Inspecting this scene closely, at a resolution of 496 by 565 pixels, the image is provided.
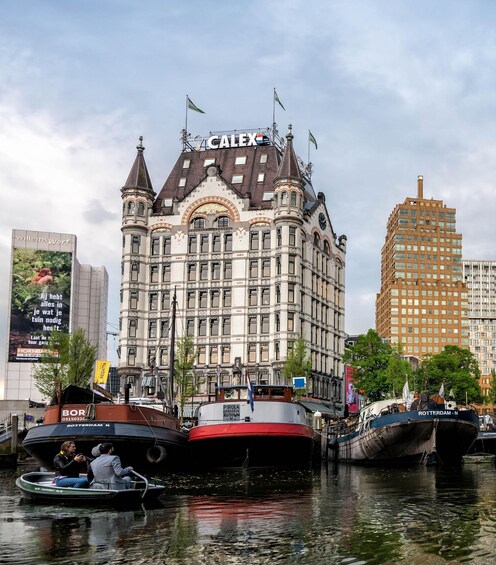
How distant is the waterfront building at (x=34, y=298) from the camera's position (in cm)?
14425

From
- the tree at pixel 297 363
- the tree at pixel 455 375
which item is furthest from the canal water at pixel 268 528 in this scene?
the tree at pixel 455 375

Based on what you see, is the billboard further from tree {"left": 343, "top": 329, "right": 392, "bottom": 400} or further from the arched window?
tree {"left": 343, "top": 329, "right": 392, "bottom": 400}

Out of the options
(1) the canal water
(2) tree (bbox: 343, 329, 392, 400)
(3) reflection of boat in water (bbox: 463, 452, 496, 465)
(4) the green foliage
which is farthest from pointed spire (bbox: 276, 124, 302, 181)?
(1) the canal water

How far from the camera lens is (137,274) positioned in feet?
329

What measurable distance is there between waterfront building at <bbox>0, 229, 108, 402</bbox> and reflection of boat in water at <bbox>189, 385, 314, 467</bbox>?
99.0 meters

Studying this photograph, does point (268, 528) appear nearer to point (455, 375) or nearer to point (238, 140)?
point (238, 140)

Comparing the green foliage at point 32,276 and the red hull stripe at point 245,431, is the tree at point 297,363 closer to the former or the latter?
the red hull stripe at point 245,431

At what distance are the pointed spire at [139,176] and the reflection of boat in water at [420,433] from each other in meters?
55.5

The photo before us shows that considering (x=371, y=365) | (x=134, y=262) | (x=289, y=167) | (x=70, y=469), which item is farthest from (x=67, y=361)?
(x=70, y=469)

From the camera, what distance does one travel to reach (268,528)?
21.4 metres

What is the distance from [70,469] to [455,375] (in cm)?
9752

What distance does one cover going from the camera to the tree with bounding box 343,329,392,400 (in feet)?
315

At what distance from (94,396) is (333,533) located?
86.3ft

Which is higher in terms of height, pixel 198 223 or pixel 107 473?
pixel 198 223
